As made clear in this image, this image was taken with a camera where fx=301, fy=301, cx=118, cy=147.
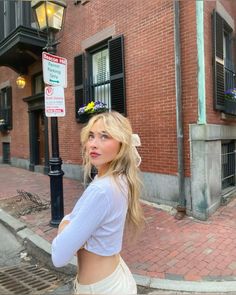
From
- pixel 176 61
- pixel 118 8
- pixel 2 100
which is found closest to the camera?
pixel 176 61

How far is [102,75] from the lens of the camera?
8.02m

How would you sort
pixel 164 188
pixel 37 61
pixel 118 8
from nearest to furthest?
1. pixel 164 188
2. pixel 118 8
3. pixel 37 61

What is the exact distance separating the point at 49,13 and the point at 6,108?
32.5 feet

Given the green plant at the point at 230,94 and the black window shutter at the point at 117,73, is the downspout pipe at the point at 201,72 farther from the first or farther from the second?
the black window shutter at the point at 117,73

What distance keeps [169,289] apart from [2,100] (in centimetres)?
1310

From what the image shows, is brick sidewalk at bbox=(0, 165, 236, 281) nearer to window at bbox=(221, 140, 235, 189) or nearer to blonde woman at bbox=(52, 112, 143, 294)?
window at bbox=(221, 140, 235, 189)

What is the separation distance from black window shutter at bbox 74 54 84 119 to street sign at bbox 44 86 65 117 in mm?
3498

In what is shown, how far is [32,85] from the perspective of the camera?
1140 centimetres

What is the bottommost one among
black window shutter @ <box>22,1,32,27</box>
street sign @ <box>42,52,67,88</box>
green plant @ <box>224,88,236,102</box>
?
green plant @ <box>224,88,236,102</box>

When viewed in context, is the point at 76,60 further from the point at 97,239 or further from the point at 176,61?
the point at 97,239

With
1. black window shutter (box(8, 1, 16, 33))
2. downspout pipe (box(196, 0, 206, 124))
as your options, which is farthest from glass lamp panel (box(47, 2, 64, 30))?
black window shutter (box(8, 1, 16, 33))

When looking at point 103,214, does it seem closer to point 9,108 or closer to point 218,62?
point 218,62

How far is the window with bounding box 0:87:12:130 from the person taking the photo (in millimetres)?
13336

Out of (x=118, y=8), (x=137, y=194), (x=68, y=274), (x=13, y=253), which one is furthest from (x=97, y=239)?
(x=118, y=8)
